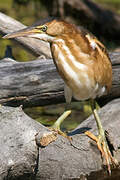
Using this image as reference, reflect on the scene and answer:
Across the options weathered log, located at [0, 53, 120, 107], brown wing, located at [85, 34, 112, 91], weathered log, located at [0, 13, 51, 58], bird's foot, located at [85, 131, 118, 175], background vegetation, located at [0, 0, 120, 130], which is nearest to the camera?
brown wing, located at [85, 34, 112, 91]

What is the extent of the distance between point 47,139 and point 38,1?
5463 millimetres

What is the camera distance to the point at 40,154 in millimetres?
3229

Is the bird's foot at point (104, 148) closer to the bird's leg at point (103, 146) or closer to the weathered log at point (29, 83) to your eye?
the bird's leg at point (103, 146)

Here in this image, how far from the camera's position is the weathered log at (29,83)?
423 cm

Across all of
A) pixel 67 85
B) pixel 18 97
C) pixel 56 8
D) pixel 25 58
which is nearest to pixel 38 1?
pixel 56 8

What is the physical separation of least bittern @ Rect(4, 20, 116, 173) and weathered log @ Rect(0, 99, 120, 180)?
0.14 meters

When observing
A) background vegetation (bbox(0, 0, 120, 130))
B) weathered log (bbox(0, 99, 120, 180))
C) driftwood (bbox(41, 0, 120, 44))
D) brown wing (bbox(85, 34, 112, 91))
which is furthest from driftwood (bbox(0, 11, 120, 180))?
driftwood (bbox(41, 0, 120, 44))

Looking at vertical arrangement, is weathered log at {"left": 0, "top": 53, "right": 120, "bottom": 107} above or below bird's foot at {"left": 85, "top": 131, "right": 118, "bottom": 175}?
above

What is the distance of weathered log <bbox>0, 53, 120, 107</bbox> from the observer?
13.9 ft

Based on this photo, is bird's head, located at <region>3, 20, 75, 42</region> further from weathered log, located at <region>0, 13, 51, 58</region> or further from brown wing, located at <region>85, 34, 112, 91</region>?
weathered log, located at <region>0, 13, 51, 58</region>

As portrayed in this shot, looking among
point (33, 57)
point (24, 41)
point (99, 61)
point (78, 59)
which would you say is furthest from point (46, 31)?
point (33, 57)

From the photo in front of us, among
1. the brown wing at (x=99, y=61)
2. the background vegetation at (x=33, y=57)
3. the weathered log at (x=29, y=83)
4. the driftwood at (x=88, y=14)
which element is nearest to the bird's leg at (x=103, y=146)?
the brown wing at (x=99, y=61)

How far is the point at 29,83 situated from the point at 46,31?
1268 mm

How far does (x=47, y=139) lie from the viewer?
10.5 ft
